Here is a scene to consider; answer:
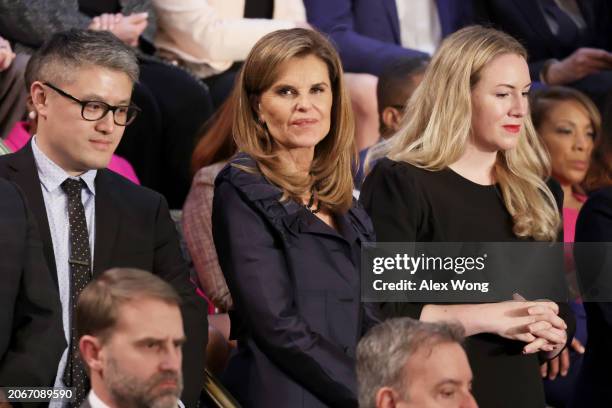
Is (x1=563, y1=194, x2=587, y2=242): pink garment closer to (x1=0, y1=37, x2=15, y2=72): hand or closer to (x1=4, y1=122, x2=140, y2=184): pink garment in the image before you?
(x1=4, y1=122, x2=140, y2=184): pink garment

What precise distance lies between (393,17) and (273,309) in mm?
2849

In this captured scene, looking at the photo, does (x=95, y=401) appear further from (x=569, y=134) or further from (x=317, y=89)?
(x=569, y=134)

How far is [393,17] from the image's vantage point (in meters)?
5.48

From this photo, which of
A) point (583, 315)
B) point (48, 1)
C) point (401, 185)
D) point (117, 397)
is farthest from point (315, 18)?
point (117, 397)

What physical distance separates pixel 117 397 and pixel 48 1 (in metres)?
2.32

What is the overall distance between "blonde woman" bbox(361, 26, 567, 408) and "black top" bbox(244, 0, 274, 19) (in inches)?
67.5

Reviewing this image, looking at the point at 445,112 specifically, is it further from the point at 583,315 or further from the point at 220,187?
the point at 583,315

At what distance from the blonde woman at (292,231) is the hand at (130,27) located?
131cm

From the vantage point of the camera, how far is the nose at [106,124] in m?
3.01

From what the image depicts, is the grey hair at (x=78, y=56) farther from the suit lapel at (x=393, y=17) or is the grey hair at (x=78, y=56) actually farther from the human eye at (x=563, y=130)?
the suit lapel at (x=393, y=17)

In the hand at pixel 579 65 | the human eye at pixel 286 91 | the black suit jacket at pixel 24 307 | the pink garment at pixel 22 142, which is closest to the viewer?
the black suit jacket at pixel 24 307

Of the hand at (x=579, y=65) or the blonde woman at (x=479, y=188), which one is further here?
the hand at (x=579, y=65)

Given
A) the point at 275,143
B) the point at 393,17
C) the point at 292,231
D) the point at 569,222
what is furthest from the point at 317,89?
the point at 393,17

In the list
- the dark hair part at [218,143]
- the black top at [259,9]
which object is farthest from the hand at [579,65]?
the dark hair part at [218,143]
